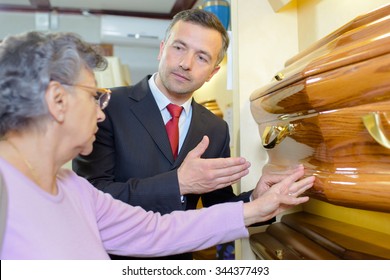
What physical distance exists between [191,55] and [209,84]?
1.65 m

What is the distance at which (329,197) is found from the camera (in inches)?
28.4

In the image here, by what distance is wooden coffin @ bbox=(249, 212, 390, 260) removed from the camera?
2.74ft

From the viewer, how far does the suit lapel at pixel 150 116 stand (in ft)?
4.19

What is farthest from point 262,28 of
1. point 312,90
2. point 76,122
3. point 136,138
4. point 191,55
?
point 76,122

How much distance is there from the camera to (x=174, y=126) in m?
1.36

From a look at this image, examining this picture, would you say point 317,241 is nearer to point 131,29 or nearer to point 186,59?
point 186,59

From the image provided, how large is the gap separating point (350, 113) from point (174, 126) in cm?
79

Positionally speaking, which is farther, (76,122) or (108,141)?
(108,141)

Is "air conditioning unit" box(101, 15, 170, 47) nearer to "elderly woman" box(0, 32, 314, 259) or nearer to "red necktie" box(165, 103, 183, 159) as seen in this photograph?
"red necktie" box(165, 103, 183, 159)

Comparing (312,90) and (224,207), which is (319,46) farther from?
(224,207)

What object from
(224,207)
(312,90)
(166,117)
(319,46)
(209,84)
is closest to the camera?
(312,90)

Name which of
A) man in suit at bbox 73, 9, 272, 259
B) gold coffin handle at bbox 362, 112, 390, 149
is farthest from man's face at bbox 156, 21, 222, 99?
gold coffin handle at bbox 362, 112, 390, 149

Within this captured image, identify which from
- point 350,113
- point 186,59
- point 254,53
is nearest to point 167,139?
point 186,59

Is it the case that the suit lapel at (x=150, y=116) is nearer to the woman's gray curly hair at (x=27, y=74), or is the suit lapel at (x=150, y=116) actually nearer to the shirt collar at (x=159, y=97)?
the shirt collar at (x=159, y=97)
